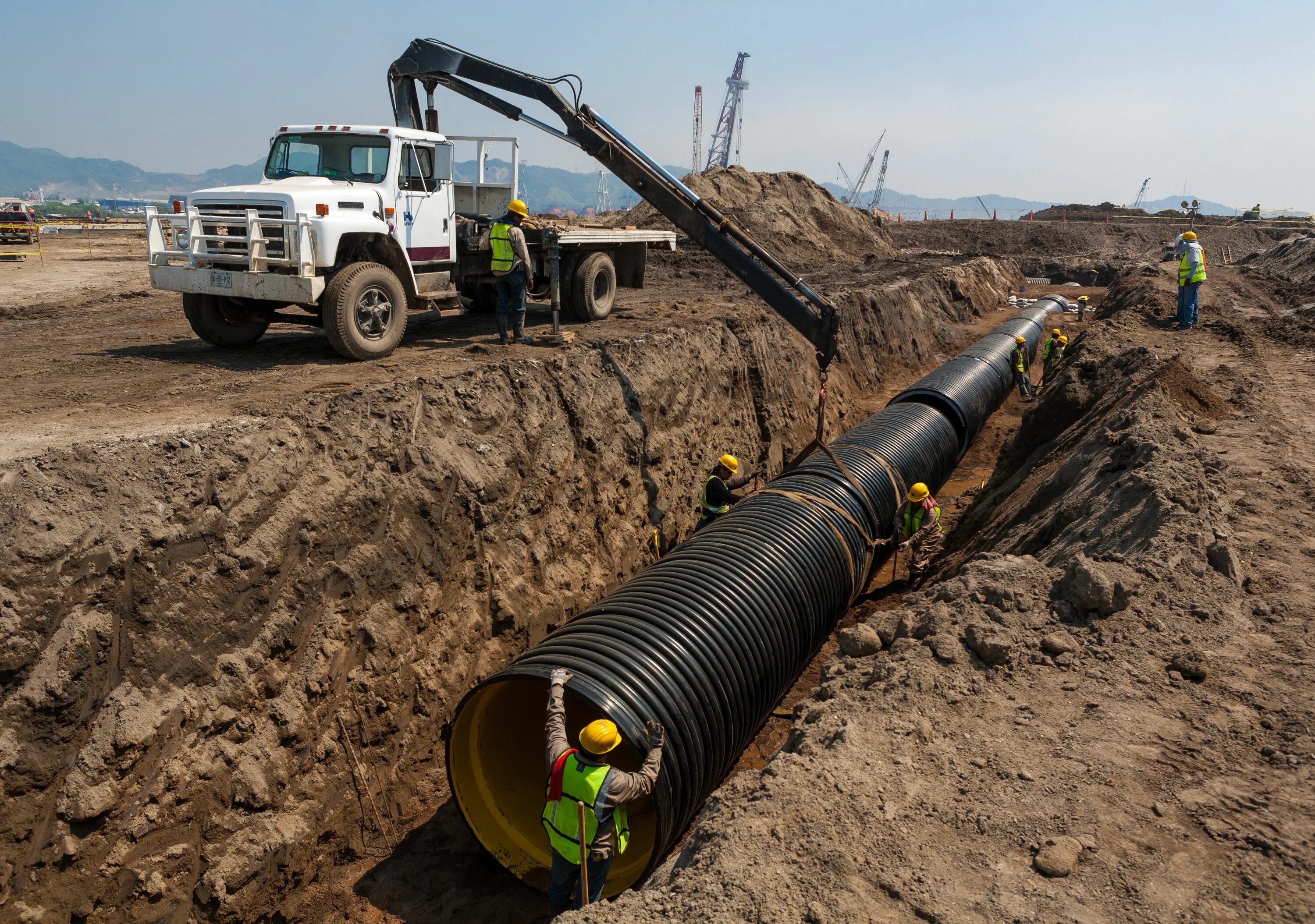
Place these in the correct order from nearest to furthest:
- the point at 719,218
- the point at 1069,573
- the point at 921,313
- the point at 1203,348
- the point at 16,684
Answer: the point at 16,684 < the point at 1069,573 < the point at 719,218 < the point at 1203,348 < the point at 921,313

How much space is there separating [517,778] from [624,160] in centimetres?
711

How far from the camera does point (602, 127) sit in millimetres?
9781

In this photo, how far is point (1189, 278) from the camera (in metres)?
13.6

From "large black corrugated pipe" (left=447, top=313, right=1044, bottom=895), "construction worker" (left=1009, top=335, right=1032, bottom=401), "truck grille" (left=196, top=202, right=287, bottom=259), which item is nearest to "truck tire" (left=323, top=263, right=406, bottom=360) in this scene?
"truck grille" (left=196, top=202, right=287, bottom=259)

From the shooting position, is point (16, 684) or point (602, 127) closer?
point (16, 684)

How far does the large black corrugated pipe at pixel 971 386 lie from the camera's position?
1196cm

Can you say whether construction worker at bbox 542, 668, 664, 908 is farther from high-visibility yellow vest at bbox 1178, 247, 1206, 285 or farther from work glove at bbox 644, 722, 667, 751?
high-visibility yellow vest at bbox 1178, 247, 1206, 285

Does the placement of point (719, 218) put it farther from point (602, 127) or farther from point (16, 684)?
point (16, 684)

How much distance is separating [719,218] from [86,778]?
780 centimetres

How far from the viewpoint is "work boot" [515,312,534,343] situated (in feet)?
32.7

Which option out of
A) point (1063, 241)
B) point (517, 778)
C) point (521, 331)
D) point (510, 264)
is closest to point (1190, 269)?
point (521, 331)

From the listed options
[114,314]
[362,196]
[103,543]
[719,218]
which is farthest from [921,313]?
[103,543]

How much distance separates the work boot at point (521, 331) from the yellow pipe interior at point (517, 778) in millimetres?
5269

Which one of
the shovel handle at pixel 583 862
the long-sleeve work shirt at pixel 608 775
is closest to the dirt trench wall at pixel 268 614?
the long-sleeve work shirt at pixel 608 775
